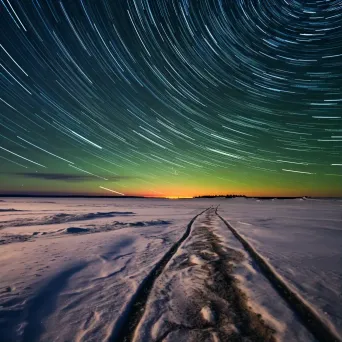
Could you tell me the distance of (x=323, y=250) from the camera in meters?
8.14

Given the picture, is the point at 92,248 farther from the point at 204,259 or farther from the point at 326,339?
the point at 326,339

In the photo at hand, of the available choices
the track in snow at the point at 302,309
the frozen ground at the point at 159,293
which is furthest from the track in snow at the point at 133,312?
the track in snow at the point at 302,309

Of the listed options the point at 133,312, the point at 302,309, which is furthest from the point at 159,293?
the point at 302,309

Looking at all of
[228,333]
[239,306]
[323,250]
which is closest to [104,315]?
[228,333]

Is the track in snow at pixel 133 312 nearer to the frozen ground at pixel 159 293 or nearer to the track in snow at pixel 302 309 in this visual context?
the frozen ground at pixel 159 293

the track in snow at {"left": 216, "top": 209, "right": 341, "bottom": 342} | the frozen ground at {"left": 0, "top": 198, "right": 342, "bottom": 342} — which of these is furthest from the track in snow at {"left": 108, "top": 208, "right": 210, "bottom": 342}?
the track in snow at {"left": 216, "top": 209, "right": 341, "bottom": 342}

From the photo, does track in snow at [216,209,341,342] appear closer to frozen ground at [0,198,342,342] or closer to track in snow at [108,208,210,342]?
frozen ground at [0,198,342,342]

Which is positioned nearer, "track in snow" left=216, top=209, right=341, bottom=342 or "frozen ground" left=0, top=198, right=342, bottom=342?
"track in snow" left=216, top=209, right=341, bottom=342

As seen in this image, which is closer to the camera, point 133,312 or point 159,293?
point 133,312

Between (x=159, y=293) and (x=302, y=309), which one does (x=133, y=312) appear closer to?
(x=159, y=293)

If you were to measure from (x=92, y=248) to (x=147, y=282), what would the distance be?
4009 mm

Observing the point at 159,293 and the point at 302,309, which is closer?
the point at 302,309

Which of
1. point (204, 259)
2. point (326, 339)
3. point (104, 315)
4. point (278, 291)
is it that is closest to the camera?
point (326, 339)

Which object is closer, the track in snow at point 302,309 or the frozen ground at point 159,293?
the track in snow at point 302,309
